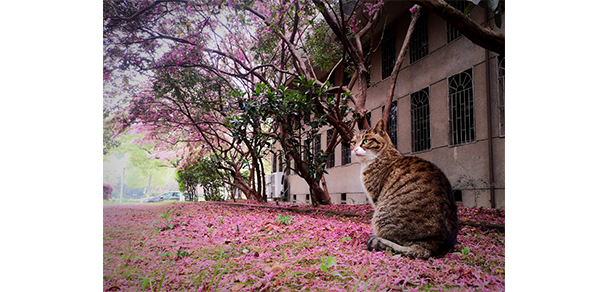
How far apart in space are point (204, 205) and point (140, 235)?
0.52 metres

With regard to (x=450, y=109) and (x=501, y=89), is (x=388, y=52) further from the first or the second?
(x=501, y=89)

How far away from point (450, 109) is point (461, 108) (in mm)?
78

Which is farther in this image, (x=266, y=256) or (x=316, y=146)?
(x=316, y=146)

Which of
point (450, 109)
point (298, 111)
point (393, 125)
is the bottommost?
point (393, 125)

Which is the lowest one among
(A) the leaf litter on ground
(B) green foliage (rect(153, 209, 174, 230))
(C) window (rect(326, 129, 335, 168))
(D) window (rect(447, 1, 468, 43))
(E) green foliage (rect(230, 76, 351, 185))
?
(A) the leaf litter on ground

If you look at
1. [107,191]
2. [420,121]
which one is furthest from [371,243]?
[107,191]

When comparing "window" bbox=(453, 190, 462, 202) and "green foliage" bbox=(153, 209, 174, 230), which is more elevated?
"window" bbox=(453, 190, 462, 202)

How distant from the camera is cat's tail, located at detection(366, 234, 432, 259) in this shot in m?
1.81

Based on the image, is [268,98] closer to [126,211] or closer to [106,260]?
[126,211]

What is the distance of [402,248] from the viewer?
1836 millimetres

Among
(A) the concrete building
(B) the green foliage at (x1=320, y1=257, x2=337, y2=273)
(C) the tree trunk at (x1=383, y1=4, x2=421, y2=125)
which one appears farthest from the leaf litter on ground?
(C) the tree trunk at (x1=383, y1=4, x2=421, y2=125)

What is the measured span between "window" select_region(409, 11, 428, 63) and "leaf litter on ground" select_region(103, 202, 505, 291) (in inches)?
51.1

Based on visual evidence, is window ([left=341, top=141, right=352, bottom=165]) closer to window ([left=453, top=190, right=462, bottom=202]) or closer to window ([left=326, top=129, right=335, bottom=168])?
window ([left=326, top=129, right=335, bottom=168])
